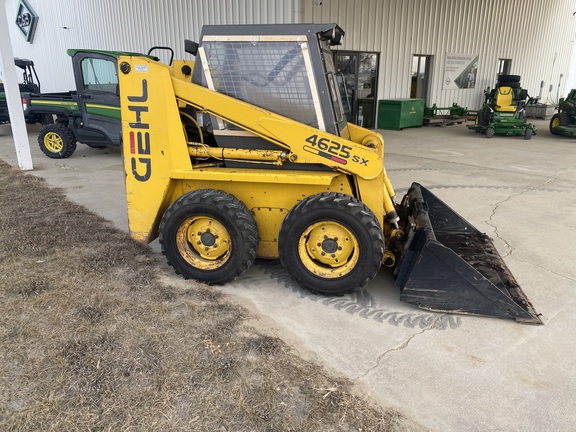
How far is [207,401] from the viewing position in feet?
8.10

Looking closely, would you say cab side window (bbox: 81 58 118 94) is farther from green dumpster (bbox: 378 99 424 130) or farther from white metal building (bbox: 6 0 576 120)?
green dumpster (bbox: 378 99 424 130)

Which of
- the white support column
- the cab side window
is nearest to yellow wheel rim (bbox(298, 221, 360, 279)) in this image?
the cab side window

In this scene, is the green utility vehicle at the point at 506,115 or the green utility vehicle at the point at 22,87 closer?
the green utility vehicle at the point at 22,87

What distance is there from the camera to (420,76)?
53.6 ft

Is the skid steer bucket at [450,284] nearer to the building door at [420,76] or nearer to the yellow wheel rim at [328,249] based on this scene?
the yellow wheel rim at [328,249]

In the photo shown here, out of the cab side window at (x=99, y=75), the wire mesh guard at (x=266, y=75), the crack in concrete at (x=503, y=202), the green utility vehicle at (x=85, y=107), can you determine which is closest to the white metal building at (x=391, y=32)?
the cab side window at (x=99, y=75)

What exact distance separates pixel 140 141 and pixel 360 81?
455 inches

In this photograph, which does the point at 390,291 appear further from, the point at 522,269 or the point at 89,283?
the point at 89,283

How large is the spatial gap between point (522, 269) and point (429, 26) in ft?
44.0

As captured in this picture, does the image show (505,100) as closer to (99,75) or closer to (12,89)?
(99,75)

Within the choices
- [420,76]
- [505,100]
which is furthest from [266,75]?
[420,76]

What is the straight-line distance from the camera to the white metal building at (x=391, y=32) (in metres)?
12.7

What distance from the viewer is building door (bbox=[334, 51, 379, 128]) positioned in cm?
1347

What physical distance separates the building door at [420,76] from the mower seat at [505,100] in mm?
3386
